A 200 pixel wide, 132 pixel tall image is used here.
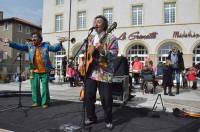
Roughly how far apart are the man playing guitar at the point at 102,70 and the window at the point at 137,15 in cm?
2576

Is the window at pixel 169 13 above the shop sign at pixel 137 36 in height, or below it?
above

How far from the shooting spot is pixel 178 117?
20.4ft

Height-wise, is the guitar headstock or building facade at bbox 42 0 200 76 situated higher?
building facade at bbox 42 0 200 76

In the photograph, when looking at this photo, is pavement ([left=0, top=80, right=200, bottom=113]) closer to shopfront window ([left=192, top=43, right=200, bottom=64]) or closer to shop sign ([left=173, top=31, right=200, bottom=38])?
shopfront window ([left=192, top=43, right=200, bottom=64])

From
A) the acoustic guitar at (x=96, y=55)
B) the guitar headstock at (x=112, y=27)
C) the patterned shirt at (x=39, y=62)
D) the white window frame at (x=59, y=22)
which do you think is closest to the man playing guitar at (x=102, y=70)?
the acoustic guitar at (x=96, y=55)

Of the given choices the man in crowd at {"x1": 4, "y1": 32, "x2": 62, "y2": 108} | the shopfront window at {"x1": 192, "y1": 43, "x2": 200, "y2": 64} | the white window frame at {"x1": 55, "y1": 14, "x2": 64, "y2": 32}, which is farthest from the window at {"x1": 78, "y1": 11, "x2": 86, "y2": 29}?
the man in crowd at {"x1": 4, "y1": 32, "x2": 62, "y2": 108}

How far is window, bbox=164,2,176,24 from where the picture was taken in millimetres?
29230

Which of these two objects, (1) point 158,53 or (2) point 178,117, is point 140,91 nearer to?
(2) point 178,117

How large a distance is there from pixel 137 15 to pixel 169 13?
3.00m

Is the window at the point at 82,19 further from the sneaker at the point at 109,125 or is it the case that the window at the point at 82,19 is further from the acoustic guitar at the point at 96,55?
the sneaker at the point at 109,125

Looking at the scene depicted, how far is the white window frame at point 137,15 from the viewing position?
30616 millimetres

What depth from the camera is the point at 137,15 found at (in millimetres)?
30781

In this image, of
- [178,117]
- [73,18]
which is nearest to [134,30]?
[73,18]

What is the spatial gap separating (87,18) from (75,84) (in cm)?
1589
